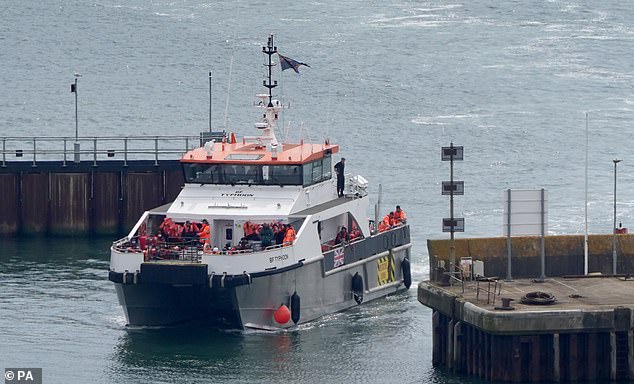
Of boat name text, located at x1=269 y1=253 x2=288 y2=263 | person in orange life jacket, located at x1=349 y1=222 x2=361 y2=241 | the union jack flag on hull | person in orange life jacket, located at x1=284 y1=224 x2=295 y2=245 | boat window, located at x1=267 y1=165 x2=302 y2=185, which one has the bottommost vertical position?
the union jack flag on hull

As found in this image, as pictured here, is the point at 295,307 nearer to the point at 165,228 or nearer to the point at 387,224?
the point at 165,228

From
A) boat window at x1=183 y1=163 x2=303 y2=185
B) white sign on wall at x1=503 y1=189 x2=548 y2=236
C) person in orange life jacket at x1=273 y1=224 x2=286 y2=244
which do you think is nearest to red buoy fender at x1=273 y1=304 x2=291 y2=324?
person in orange life jacket at x1=273 y1=224 x2=286 y2=244

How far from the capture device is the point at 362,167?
99.8 metres

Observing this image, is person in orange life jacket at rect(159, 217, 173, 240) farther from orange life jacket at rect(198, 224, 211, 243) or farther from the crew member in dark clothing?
the crew member in dark clothing

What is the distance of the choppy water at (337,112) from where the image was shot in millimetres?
59469

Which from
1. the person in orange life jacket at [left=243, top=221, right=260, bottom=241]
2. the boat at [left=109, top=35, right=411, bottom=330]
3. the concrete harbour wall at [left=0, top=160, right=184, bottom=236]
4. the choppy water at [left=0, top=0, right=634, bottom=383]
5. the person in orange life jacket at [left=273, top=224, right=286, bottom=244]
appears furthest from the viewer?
the concrete harbour wall at [left=0, top=160, right=184, bottom=236]

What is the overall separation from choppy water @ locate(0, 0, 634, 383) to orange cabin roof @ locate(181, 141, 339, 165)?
257cm

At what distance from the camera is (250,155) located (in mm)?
64438

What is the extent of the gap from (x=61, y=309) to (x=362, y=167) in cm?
3644

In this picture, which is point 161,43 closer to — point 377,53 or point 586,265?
point 377,53

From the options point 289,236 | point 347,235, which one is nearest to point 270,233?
point 289,236

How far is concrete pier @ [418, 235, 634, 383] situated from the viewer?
52.3 meters

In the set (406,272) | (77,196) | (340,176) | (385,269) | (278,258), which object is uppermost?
(340,176)

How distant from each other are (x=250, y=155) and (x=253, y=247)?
4464 millimetres
